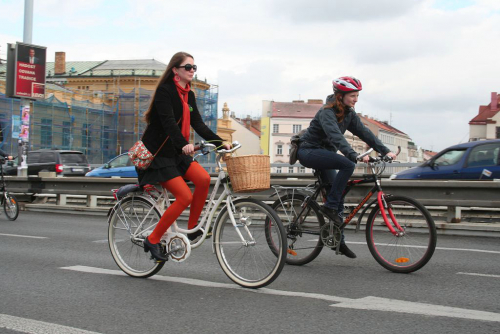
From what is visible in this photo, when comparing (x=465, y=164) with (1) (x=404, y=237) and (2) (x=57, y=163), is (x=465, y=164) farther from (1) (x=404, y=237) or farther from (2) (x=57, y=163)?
(2) (x=57, y=163)

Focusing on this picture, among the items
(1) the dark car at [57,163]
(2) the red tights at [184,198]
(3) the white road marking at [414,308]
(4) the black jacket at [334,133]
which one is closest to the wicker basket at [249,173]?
(2) the red tights at [184,198]

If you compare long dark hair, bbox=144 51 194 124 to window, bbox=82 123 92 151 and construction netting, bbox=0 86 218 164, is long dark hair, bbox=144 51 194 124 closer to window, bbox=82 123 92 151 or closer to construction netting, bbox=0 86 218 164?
construction netting, bbox=0 86 218 164

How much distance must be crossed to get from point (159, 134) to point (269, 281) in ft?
5.17

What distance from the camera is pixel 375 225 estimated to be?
619cm

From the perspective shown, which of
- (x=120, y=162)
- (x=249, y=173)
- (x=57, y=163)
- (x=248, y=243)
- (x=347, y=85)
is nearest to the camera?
(x=249, y=173)

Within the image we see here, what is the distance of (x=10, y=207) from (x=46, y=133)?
117 ft

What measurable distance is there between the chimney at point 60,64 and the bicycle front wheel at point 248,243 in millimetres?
83080

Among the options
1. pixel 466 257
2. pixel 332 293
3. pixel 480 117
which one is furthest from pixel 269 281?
pixel 480 117

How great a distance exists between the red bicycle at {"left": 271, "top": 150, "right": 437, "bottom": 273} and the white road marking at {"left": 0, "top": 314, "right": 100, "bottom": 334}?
8.48 ft

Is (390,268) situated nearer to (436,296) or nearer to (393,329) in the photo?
(436,296)

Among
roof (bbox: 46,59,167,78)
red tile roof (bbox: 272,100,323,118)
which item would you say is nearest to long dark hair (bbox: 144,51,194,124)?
roof (bbox: 46,59,167,78)

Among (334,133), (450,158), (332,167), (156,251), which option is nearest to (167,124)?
(156,251)

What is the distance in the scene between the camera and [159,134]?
565cm

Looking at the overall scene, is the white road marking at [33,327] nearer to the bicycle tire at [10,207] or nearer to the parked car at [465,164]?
the bicycle tire at [10,207]
